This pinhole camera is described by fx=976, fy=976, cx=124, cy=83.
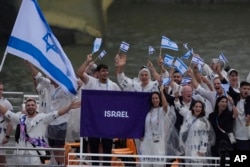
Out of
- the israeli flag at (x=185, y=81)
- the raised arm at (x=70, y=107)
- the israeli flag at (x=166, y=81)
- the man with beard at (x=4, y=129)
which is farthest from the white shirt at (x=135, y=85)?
the man with beard at (x=4, y=129)

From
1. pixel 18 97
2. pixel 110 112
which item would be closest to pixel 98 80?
pixel 110 112

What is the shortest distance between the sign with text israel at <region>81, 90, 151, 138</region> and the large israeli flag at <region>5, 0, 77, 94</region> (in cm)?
56

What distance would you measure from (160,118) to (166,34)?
3194 cm

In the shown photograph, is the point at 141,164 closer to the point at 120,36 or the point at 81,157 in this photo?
the point at 81,157

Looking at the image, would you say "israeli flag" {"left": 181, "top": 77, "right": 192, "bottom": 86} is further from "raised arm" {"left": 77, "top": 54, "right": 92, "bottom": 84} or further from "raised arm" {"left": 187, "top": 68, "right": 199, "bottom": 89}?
"raised arm" {"left": 77, "top": 54, "right": 92, "bottom": 84}

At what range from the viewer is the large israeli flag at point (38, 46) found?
13.3 metres

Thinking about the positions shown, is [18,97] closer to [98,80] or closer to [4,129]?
[4,129]

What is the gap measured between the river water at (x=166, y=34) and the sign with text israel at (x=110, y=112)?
59.8 ft

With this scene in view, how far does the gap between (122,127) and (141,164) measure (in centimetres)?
56

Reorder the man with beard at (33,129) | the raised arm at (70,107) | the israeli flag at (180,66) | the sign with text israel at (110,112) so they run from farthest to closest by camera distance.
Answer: the israeli flag at (180,66) → the man with beard at (33,129) → the raised arm at (70,107) → the sign with text israel at (110,112)

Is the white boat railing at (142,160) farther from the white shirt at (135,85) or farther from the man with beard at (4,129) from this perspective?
the man with beard at (4,129)

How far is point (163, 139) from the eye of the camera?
13398 millimetres

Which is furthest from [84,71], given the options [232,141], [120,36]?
[120,36]

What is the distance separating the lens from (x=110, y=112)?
42.9ft
